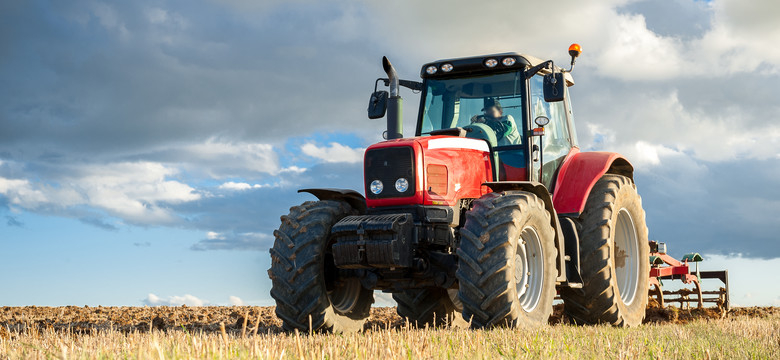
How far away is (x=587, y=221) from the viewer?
923cm

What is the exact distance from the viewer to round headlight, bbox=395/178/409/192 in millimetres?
8148

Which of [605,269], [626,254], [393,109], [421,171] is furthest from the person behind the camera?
[626,254]

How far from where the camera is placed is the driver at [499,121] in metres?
8.97

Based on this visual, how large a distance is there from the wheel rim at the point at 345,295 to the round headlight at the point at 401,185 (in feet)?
4.14

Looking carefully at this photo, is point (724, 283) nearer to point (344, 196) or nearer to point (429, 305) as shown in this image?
point (429, 305)

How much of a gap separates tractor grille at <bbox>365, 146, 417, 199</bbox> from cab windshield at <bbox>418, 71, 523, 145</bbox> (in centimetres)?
131

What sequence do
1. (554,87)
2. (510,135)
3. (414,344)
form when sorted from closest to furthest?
(414,344), (554,87), (510,135)

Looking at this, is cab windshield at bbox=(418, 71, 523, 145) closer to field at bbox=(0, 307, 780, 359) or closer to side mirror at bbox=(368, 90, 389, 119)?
side mirror at bbox=(368, 90, 389, 119)

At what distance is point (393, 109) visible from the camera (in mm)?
9195

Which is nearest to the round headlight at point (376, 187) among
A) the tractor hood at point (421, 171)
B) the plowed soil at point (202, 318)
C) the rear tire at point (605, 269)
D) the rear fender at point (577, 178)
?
the tractor hood at point (421, 171)

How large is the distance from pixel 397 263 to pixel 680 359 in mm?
2938

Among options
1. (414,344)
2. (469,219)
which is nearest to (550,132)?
(469,219)

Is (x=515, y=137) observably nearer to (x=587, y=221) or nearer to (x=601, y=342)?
(x=587, y=221)

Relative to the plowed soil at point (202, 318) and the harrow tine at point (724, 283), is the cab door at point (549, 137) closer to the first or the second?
the plowed soil at point (202, 318)
